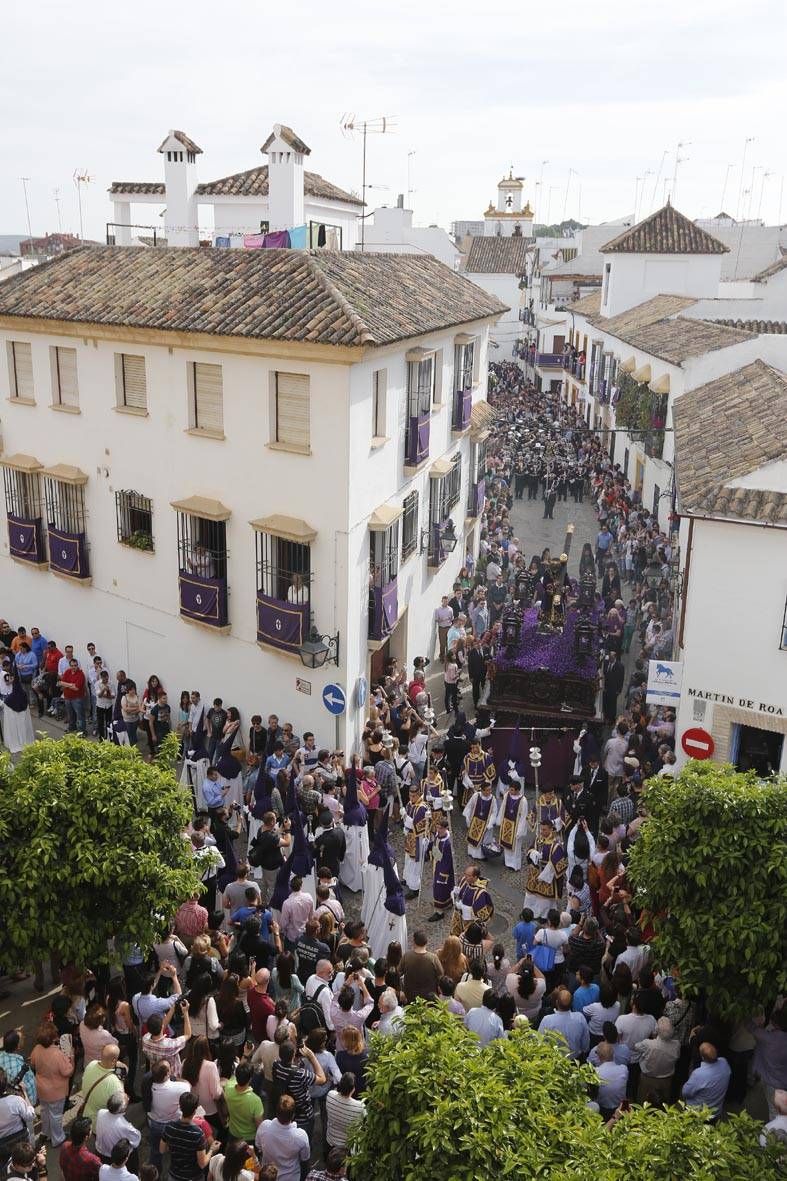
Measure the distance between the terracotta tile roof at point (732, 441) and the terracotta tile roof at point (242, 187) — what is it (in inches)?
499

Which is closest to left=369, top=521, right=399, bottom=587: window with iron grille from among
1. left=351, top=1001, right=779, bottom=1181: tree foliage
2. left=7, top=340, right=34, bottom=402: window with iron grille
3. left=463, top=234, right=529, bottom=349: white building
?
left=7, top=340, right=34, bottom=402: window with iron grille

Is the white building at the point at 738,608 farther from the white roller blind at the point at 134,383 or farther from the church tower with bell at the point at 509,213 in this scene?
the church tower with bell at the point at 509,213

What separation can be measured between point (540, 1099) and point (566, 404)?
49.7 metres

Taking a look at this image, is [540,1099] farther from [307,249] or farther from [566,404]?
[566,404]

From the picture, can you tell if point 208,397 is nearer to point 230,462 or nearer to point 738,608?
point 230,462

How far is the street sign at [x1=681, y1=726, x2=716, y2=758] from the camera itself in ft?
46.8

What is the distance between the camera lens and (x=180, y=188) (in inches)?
939

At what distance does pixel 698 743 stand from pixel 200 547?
8.40m

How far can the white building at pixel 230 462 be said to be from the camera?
51.4 ft

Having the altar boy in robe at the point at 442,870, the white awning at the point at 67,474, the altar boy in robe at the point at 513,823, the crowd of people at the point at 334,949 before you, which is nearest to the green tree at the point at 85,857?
the crowd of people at the point at 334,949

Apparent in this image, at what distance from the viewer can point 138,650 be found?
18984 millimetres

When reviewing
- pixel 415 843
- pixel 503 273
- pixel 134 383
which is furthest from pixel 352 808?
pixel 503 273

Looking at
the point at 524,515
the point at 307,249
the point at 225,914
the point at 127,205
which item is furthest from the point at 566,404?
the point at 225,914

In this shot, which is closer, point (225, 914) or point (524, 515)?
point (225, 914)
